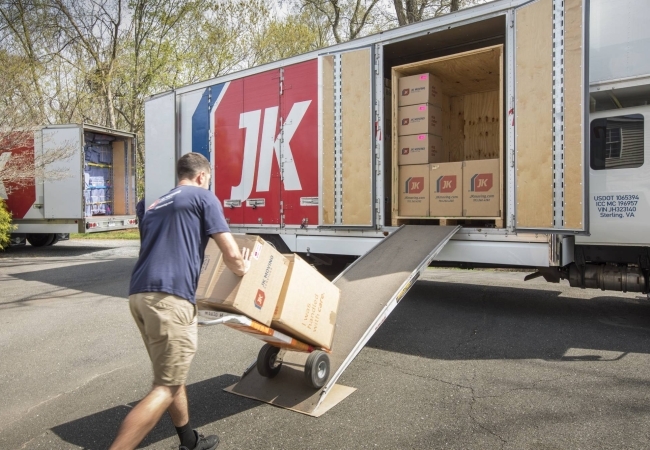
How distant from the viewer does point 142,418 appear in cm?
262

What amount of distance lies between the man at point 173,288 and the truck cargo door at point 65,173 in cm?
1187

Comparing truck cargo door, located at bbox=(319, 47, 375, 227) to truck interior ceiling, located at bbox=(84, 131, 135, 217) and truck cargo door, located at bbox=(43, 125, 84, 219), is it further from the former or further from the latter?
truck interior ceiling, located at bbox=(84, 131, 135, 217)

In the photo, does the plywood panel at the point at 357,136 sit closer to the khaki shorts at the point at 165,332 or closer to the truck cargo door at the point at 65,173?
the khaki shorts at the point at 165,332

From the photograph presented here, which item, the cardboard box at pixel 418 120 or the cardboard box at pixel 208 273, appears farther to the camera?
the cardboard box at pixel 418 120

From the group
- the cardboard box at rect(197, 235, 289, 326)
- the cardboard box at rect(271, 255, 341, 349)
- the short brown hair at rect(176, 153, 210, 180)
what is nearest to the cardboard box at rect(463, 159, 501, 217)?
the cardboard box at rect(271, 255, 341, 349)

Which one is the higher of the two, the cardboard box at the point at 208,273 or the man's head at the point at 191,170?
the man's head at the point at 191,170

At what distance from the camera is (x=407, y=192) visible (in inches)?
261

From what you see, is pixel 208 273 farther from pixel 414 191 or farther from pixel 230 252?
pixel 414 191

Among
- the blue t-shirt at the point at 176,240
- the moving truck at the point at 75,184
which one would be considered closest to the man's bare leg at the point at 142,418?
the blue t-shirt at the point at 176,240

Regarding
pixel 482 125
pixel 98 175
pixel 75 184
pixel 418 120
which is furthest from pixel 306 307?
pixel 98 175

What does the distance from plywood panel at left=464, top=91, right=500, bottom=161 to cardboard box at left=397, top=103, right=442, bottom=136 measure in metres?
1.46

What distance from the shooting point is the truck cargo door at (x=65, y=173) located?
1330 centimetres

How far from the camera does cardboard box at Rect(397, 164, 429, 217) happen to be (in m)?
6.48

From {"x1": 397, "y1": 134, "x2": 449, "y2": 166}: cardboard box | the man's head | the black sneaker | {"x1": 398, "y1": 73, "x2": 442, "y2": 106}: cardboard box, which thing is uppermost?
{"x1": 398, "y1": 73, "x2": 442, "y2": 106}: cardboard box
